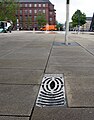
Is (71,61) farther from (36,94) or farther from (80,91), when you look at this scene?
(36,94)

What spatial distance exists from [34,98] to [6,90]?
89 centimetres

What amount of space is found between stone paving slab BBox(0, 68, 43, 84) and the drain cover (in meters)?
0.27

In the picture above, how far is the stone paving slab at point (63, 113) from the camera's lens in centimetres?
425

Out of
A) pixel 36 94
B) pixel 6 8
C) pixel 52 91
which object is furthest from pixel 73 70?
pixel 6 8

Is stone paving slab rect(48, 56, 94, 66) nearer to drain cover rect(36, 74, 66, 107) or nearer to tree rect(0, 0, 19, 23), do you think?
drain cover rect(36, 74, 66, 107)

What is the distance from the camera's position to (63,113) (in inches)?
175

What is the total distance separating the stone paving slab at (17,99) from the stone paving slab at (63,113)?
0.21m

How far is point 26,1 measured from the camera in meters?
148

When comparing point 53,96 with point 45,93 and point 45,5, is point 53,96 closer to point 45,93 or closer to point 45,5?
point 45,93

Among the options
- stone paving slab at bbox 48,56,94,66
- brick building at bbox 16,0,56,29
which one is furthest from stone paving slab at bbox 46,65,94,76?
brick building at bbox 16,0,56,29

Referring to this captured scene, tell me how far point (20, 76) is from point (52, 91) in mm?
1727

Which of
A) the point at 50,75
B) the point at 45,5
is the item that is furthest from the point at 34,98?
the point at 45,5

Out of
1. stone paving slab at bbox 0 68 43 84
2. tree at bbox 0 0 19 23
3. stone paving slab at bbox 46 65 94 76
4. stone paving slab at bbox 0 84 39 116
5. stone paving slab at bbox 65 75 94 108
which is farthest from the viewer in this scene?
tree at bbox 0 0 19 23

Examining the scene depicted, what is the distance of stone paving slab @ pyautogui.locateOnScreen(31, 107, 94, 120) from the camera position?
4.25m
